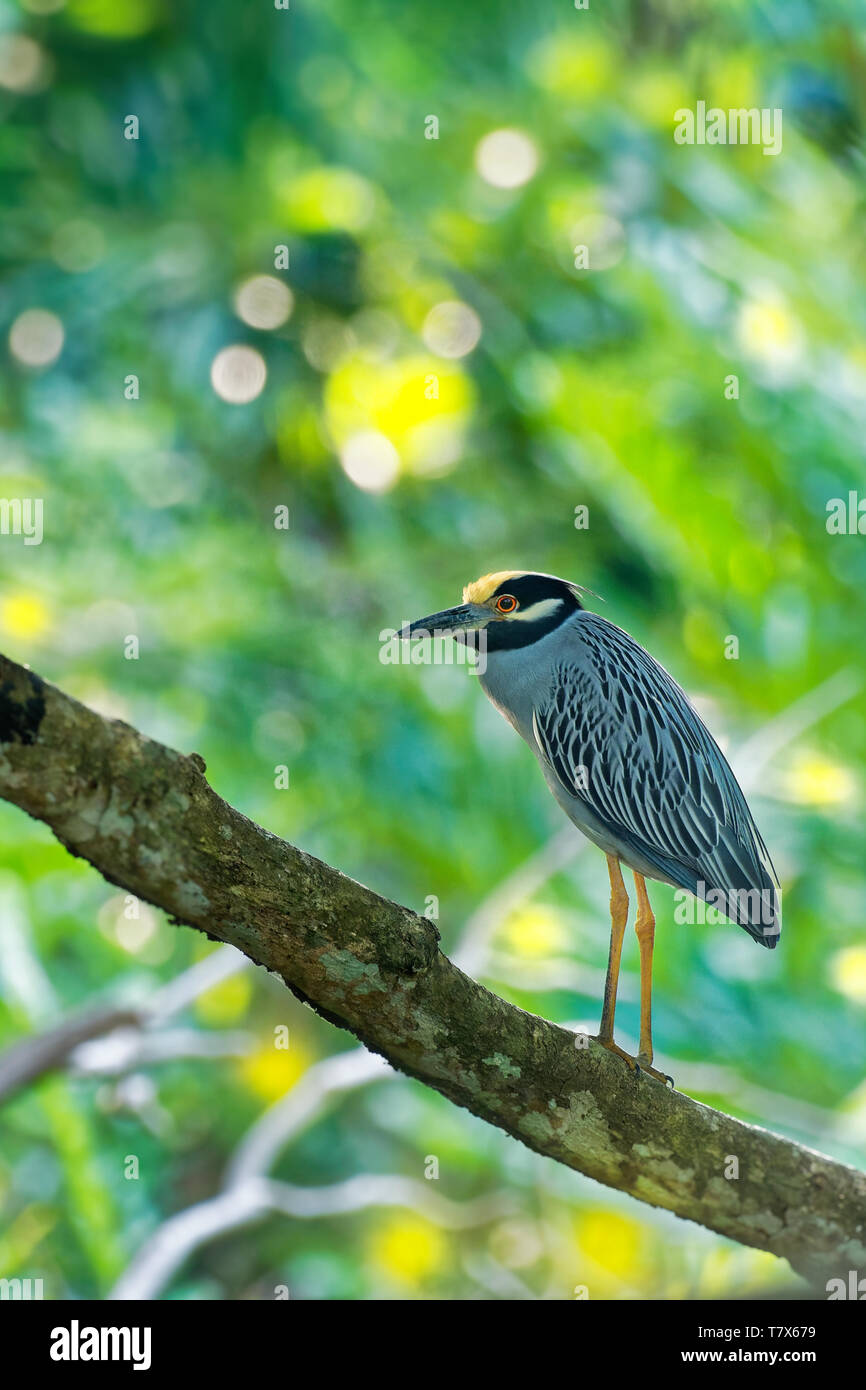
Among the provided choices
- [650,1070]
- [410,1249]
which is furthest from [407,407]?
[650,1070]

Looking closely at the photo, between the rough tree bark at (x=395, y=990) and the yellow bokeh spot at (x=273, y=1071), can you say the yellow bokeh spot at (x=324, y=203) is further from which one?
the rough tree bark at (x=395, y=990)

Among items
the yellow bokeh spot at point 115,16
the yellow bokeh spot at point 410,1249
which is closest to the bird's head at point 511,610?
the yellow bokeh spot at point 410,1249

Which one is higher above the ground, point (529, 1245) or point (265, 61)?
point (265, 61)

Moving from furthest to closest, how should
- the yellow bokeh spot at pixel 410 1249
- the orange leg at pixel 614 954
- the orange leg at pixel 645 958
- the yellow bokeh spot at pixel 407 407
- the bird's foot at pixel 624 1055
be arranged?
the yellow bokeh spot at pixel 407 407, the yellow bokeh spot at pixel 410 1249, the orange leg at pixel 645 958, the orange leg at pixel 614 954, the bird's foot at pixel 624 1055

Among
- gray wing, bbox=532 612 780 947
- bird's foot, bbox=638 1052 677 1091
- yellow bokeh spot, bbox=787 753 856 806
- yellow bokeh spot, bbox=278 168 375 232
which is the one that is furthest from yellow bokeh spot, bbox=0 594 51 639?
bird's foot, bbox=638 1052 677 1091

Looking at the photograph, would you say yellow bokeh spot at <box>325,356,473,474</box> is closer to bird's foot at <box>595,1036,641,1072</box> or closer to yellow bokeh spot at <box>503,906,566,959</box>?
yellow bokeh spot at <box>503,906,566,959</box>

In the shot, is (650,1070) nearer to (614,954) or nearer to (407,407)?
(614,954)

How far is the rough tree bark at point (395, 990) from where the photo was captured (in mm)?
1567

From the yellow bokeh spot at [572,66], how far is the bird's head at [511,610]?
593 cm

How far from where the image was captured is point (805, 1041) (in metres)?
5.19

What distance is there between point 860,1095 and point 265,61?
6.45 metres

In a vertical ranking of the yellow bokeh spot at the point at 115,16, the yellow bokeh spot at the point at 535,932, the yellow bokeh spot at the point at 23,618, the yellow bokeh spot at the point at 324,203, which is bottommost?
the yellow bokeh spot at the point at 535,932
